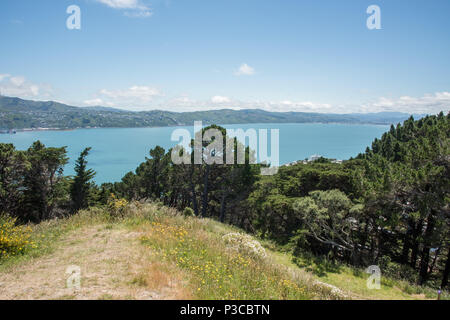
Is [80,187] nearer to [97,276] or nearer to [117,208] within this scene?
[117,208]

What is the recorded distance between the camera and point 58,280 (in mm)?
4387

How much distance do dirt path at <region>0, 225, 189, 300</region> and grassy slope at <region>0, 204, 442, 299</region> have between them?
1cm

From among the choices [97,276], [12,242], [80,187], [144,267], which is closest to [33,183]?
[80,187]

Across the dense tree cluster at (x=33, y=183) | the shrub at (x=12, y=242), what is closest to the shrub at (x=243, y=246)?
the shrub at (x=12, y=242)

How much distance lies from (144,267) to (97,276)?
2.73 feet

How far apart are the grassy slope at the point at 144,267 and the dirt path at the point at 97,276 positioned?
1 centimetres

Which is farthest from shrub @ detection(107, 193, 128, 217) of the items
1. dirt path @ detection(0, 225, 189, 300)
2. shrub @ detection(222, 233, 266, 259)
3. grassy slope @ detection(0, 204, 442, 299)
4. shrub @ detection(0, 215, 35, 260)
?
shrub @ detection(222, 233, 266, 259)

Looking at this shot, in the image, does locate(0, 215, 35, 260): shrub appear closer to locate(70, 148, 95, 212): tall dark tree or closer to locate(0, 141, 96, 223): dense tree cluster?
locate(0, 141, 96, 223): dense tree cluster

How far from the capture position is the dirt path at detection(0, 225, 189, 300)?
3.97 meters

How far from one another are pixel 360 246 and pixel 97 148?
137 metres

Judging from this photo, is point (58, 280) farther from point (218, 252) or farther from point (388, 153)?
point (388, 153)

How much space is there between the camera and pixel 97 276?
4.52 meters

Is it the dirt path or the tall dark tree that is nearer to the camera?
the dirt path
